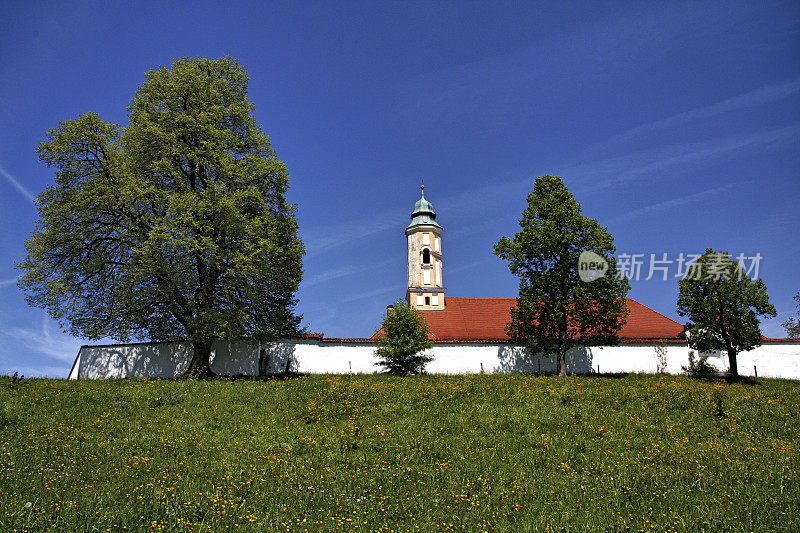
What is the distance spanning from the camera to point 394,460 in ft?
41.8

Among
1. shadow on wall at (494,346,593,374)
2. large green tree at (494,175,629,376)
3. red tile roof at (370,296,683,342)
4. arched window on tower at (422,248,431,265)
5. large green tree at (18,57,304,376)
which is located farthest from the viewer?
arched window on tower at (422,248,431,265)

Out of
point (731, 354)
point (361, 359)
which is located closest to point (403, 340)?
point (361, 359)

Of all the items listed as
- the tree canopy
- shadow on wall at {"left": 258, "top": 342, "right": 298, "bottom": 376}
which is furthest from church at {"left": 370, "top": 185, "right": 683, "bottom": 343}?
shadow on wall at {"left": 258, "top": 342, "right": 298, "bottom": 376}

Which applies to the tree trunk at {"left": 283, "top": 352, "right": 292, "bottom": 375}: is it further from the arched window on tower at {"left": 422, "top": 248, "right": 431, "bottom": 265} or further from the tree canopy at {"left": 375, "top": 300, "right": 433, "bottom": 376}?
the arched window on tower at {"left": 422, "top": 248, "right": 431, "bottom": 265}

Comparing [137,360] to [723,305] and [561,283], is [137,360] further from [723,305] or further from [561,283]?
[723,305]

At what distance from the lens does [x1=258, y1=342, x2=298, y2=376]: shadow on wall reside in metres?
31.4

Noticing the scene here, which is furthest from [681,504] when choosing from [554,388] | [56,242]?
[56,242]

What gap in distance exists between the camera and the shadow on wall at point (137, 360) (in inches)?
1184

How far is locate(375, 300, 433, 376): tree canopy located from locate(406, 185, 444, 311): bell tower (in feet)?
43.8

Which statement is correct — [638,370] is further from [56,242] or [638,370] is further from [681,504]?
[56,242]

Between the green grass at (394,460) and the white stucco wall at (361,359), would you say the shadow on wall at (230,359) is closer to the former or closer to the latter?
the white stucco wall at (361,359)

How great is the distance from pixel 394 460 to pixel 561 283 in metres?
20.0

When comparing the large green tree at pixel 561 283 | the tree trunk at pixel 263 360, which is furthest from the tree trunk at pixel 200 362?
Result: the large green tree at pixel 561 283

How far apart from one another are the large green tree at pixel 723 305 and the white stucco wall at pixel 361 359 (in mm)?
4395
